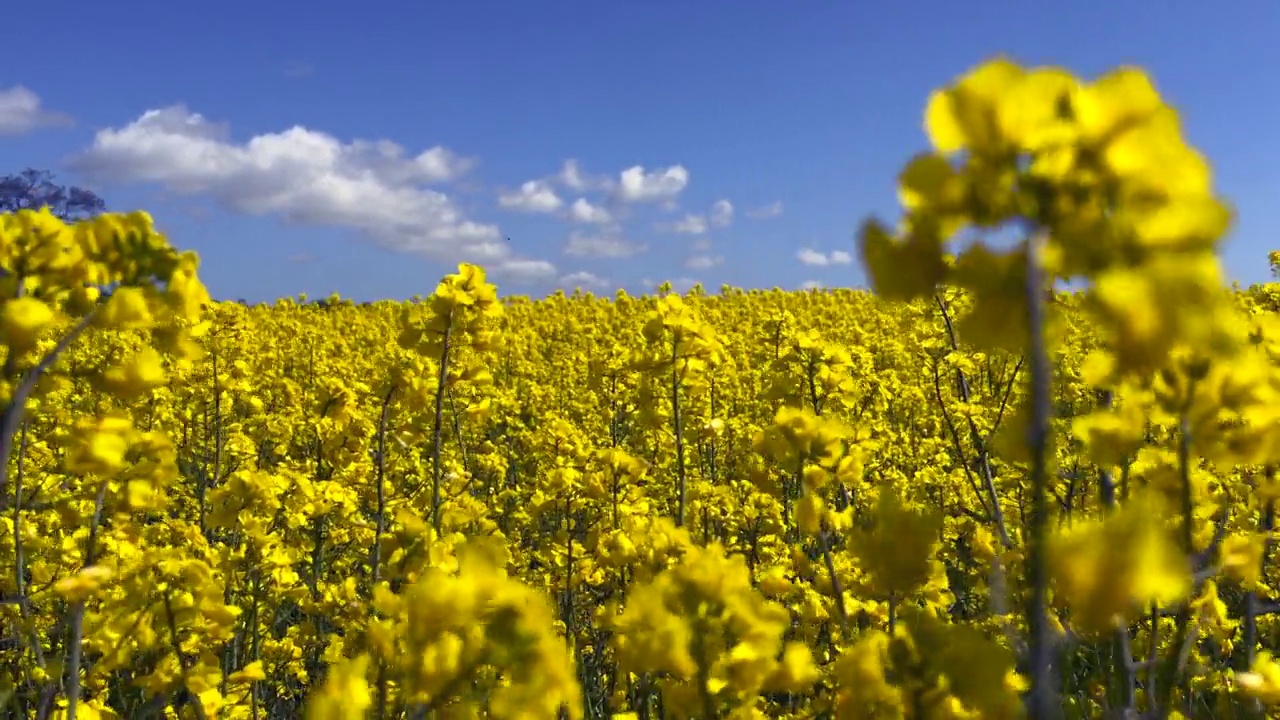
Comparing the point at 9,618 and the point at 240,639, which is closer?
the point at 9,618

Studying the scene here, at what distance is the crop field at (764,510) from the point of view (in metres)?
1.04

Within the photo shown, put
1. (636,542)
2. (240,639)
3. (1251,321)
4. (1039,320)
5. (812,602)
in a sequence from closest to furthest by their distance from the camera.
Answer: (1039,320)
(1251,321)
(636,542)
(812,602)
(240,639)

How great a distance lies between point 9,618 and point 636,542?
3.31m

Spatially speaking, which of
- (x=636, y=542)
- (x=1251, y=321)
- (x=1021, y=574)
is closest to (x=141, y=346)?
(x=636, y=542)

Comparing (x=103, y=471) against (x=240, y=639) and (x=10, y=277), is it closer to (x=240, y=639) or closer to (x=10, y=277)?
(x=10, y=277)

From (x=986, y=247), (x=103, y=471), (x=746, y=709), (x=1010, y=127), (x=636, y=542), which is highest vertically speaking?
(x=1010, y=127)

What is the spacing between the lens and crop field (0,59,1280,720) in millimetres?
1035

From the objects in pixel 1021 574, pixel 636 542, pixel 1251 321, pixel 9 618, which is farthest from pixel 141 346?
pixel 1251 321

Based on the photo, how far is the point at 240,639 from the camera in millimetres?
4891

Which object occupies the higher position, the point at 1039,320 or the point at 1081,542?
the point at 1039,320

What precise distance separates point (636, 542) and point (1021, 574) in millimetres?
1753

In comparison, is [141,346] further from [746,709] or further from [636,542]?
[746,709]

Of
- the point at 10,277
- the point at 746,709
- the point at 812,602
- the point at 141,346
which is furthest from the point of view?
the point at 141,346

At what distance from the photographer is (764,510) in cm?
592
